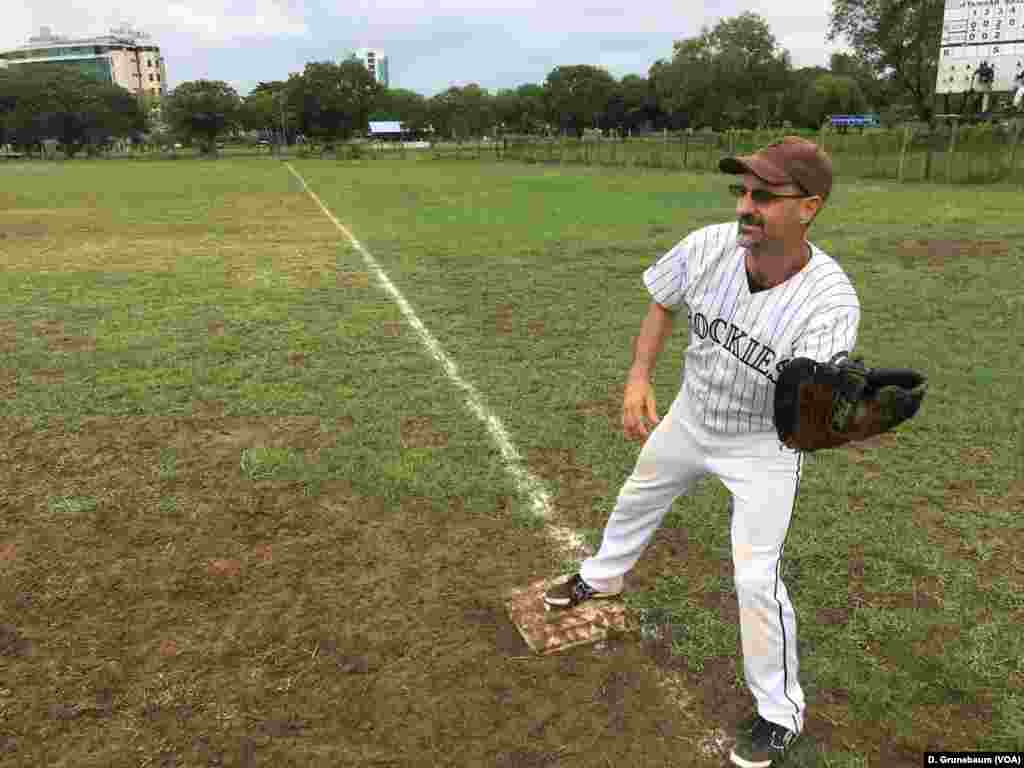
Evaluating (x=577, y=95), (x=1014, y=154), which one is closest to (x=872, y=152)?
(x=1014, y=154)

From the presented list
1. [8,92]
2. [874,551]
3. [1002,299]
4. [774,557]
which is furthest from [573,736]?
[8,92]

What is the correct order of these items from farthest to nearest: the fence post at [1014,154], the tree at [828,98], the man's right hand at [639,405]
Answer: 1. the tree at [828,98]
2. the fence post at [1014,154]
3. the man's right hand at [639,405]

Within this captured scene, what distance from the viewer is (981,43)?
72.3 ft

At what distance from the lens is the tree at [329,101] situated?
86.6 m

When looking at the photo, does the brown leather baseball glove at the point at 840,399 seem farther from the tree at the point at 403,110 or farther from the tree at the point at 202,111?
the tree at the point at 403,110

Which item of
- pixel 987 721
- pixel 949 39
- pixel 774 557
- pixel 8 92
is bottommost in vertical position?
pixel 987 721

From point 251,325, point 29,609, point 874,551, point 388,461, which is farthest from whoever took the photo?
point 251,325

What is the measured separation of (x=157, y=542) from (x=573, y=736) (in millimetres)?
2388

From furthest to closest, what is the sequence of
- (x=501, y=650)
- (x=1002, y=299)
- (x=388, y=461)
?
1. (x=1002, y=299)
2. (x=388, y=461)
3. (x=501, y=650)

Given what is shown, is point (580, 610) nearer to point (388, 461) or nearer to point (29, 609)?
point (388, 461)

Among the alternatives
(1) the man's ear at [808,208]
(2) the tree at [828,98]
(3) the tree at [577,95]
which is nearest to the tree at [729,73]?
(2) the tree at [828,98]

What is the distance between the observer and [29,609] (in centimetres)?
333

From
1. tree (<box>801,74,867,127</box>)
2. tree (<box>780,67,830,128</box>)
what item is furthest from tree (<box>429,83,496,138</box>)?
tree (<box>801,74,867,127</box>)

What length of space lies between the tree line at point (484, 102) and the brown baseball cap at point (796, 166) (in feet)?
A: 193
